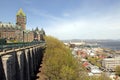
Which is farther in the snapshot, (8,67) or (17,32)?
(17,32)

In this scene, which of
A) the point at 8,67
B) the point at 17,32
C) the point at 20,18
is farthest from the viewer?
the point at 20,18

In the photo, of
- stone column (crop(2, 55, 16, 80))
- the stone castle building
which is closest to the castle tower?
the stone castle building

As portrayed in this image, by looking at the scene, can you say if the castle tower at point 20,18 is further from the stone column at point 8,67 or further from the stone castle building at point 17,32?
the stone column at point 8,67

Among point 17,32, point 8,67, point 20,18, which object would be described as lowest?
point 8,67

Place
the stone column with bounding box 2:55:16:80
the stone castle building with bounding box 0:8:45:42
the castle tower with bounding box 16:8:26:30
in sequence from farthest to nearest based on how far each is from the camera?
the castle tower with bounding box 16:8:26:30 → the stone castle building with bounding box 0:8:45:42 → the stone column with bounding box 2:55:16:80

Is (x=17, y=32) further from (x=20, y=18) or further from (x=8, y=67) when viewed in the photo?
(x=8, y=67)

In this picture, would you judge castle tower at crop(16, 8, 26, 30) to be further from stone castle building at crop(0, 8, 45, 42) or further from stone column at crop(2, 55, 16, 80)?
stone column at crop(2, 55, 16, 80)

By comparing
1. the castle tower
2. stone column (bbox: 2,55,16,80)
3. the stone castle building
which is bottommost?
stone column (bbox: 2,55,16,80)

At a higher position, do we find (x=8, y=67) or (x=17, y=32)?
(x=17, y=32)

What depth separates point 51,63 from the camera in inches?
1521

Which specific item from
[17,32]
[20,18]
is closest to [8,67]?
[17,32]

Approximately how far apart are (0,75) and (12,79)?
257cm

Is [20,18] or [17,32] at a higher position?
[20,18]

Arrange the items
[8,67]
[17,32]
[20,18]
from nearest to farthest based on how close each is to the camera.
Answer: [8,67], [17,32], [20,18]
